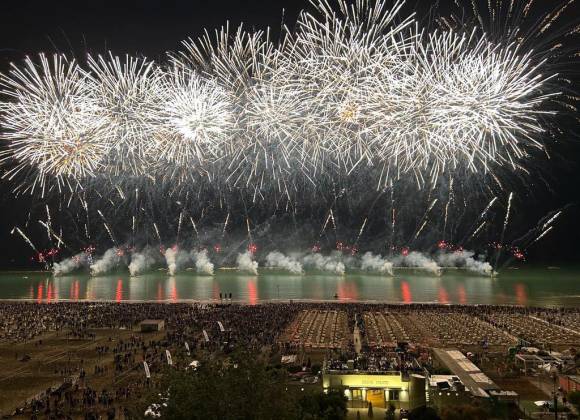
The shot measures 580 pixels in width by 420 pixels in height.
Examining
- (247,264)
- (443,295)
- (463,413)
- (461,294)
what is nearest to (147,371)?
(463,413)

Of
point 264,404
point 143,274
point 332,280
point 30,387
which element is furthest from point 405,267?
point 264,404

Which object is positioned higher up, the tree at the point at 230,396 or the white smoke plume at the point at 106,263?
the white smoke plume at the point at 106,263

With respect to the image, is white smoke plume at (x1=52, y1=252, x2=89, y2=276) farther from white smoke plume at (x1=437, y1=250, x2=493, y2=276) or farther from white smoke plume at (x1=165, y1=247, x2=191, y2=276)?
white smoke plume at (x1=437, y1=250, x2=493, y2=276)

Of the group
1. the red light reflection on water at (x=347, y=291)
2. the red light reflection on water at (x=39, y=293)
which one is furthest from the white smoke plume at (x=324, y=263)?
the red light reflection on water at (x=39, y=293)

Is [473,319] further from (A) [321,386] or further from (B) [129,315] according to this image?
(B) [129,315]

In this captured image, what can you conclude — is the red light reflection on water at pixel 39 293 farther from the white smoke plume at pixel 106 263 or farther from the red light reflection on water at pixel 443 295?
the red light reflection on water at pixel 443 295

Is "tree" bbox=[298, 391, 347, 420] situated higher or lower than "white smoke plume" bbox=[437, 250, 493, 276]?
lower

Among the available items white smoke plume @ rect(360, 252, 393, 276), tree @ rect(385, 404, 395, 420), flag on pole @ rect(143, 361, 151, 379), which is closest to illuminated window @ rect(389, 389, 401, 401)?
tree @ rect(385, 404, 395, 420)
